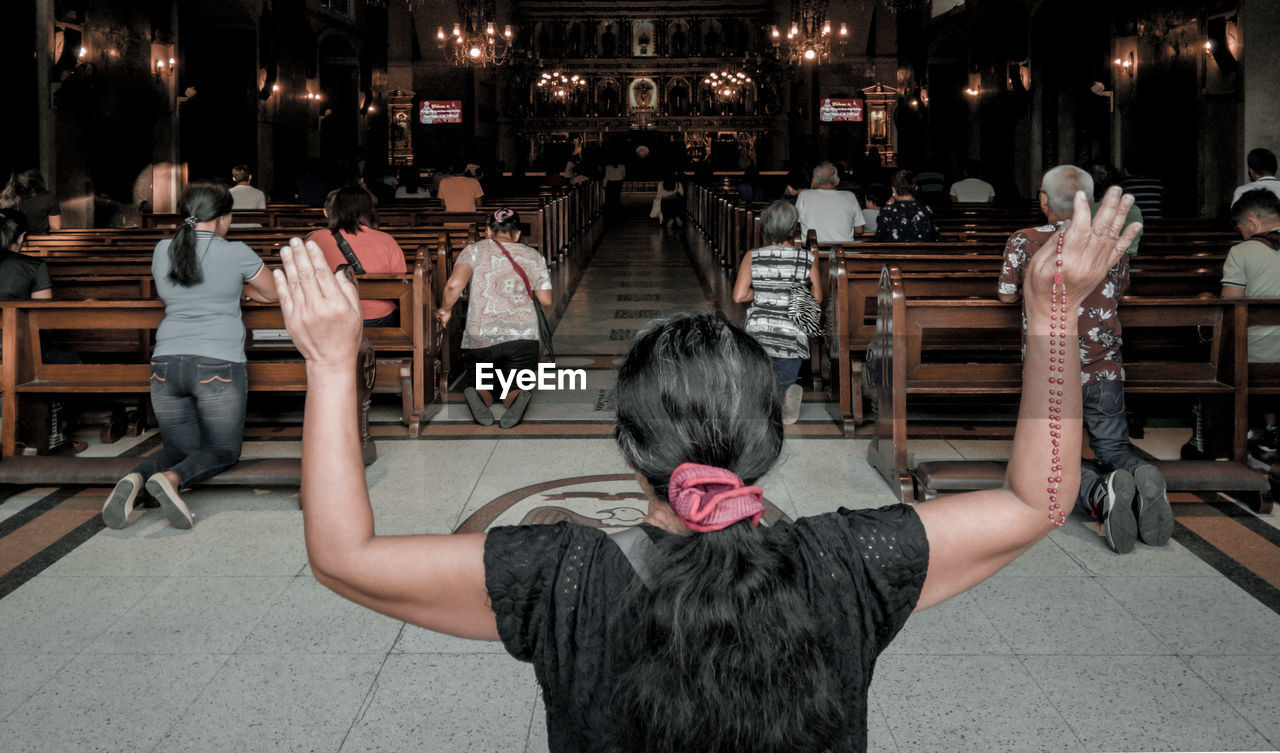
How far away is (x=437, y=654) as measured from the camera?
133 inches

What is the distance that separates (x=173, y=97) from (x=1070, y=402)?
17.7 m

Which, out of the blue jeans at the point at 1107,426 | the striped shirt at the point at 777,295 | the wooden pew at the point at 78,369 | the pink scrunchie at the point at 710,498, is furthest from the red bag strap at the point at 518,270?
the pink scrunchie at the point at 710,498

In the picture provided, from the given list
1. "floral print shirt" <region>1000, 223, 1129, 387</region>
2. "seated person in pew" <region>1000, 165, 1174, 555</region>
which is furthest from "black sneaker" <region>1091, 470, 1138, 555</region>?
"floral print shirt" <region>1000, 223, 1129, 387</region>

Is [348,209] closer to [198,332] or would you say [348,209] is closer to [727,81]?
[198,332]

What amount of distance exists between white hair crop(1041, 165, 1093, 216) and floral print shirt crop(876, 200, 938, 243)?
370cm

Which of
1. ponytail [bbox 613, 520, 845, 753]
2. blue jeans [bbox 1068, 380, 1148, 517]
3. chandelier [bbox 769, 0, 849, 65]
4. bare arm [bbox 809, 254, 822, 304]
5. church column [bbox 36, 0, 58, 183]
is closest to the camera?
ponytail [bbox 613, 520, 845, 753]

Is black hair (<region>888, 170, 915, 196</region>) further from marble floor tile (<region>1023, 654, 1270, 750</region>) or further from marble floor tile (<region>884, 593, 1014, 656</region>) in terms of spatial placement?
marble floor tile (<region>1023, 654, 1270, 750</region>)

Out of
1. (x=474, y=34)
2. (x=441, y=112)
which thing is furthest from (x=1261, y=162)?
(x=441, y=112)

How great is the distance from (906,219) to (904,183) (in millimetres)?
316

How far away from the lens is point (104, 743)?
281 cm

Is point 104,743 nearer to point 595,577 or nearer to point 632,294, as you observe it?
point 595,577

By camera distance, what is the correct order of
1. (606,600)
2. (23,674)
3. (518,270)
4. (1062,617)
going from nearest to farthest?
(606,600), (23,674), (1062,617), (518,270)

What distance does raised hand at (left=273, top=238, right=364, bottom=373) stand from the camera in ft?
4.31

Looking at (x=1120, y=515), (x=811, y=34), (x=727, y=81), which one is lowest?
(x=1120, y=515)
